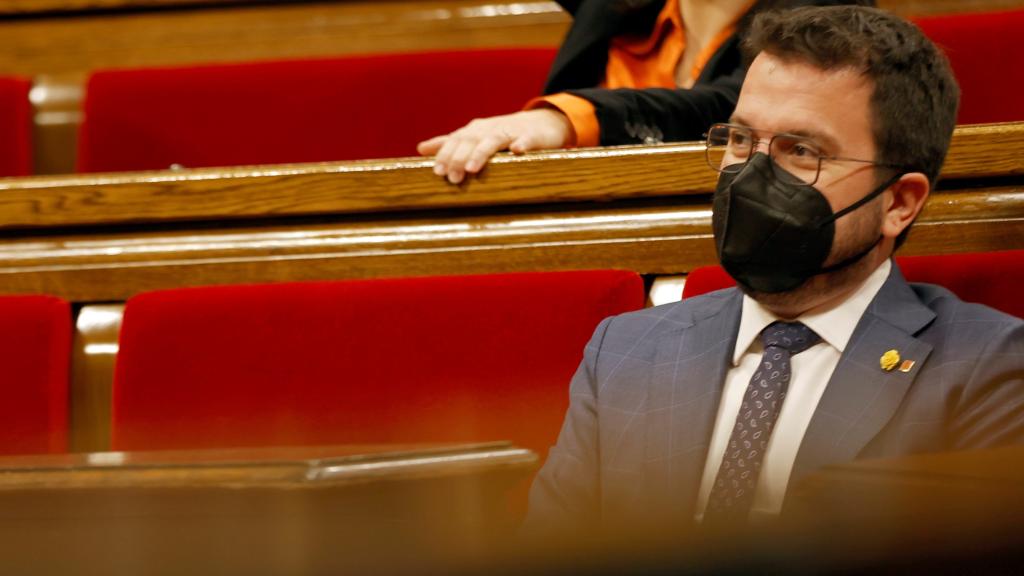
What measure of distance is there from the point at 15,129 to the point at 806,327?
45 cm

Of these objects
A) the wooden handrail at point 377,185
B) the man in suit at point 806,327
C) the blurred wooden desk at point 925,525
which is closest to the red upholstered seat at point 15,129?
the wooden handrail at point 377,185

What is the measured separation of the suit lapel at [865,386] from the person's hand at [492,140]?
0.14 metres

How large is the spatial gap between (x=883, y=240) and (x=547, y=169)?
115 mm

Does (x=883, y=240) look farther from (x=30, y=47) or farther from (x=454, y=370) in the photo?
(x=30, y=47)

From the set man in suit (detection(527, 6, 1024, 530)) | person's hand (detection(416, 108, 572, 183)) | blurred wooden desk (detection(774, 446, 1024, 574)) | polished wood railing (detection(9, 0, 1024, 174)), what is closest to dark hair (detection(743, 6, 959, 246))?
man in suit (detection(527, 6, 1024, 530))

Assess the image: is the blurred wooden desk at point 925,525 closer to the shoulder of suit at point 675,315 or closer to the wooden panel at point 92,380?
the shoulder of suit at point 675,315

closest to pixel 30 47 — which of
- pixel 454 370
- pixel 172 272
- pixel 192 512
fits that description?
pixel 172 272

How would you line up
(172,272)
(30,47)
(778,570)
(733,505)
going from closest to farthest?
(778,570), (733,505), (172,272), (30,47)

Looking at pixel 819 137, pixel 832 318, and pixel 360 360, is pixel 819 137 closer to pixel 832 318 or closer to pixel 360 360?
pixel 832 318

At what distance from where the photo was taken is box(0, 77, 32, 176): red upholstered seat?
0.59 metres

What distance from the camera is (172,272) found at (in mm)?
409

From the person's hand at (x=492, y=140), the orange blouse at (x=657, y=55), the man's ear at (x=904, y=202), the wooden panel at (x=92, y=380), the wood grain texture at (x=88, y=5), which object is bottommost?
the wooden panel at (x=92, y=380)

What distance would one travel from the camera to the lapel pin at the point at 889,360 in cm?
30

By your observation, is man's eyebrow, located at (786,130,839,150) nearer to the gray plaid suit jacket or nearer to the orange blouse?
the gray plaid suit jacket
